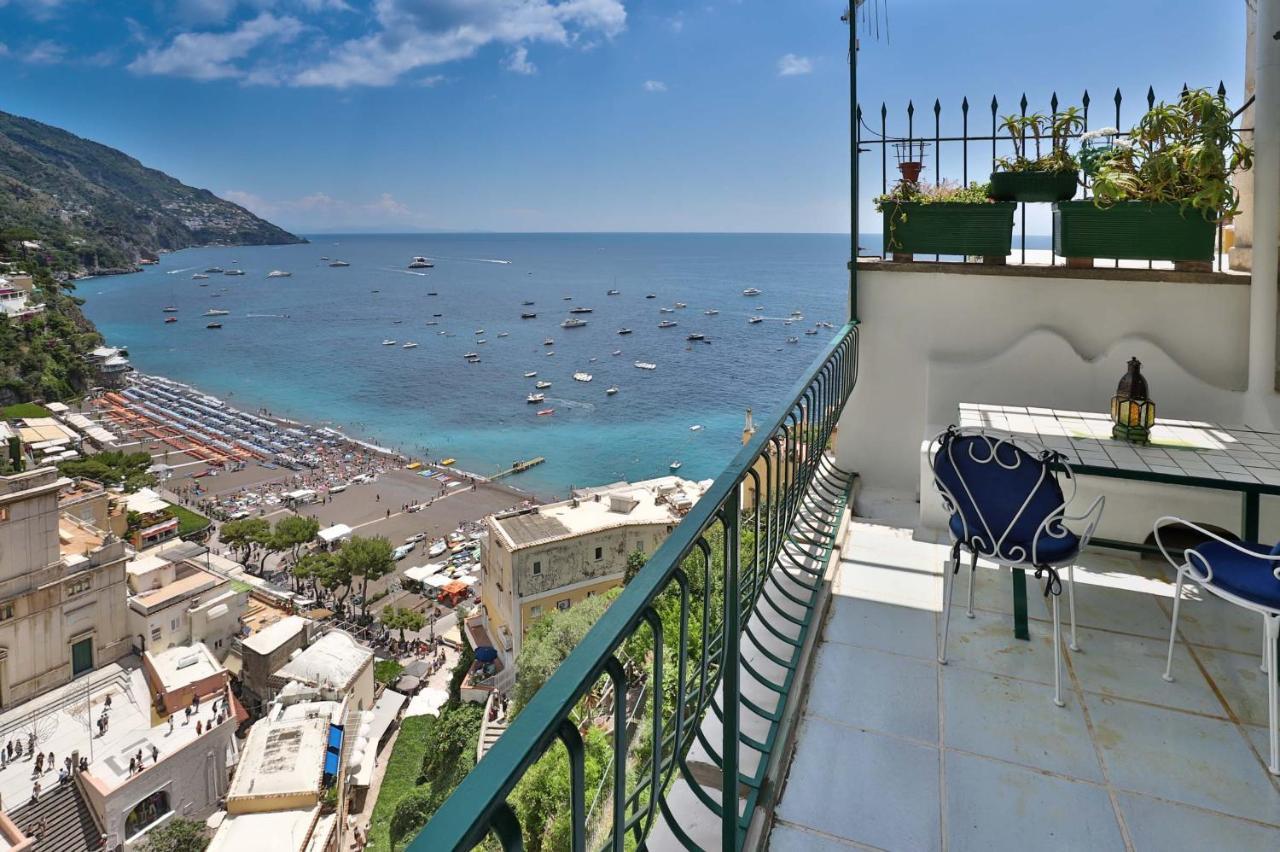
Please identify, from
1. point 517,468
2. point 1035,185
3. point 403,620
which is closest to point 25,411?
point 517,468

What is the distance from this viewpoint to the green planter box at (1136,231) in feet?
11.0

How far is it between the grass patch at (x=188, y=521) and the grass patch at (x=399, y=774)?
16.9 m

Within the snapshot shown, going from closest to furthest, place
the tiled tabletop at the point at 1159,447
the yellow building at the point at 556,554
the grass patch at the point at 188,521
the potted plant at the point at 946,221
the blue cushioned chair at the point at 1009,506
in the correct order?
the blue cushioned chair at the point at 1009,506 < the tiled tabletop at the point at 1159,447 < the potted plant at the point at 946,221 < the yellow building at the point at 556,554 < the grass patch at the point at 188,521

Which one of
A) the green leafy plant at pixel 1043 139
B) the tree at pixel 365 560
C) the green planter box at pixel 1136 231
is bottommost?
the tree at pixel 365 560

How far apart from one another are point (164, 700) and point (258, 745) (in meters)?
3.53

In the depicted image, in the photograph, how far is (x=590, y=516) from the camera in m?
23.0

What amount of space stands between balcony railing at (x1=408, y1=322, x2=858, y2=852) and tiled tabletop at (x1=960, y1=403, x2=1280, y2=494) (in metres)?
0.84

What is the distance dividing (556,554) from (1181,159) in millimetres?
19252

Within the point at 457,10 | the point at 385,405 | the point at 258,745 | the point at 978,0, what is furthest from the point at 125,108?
the point at 978,0

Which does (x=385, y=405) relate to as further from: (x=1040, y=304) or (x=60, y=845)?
(x=1040, y=304)

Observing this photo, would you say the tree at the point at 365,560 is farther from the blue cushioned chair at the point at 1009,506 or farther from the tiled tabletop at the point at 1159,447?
the blue cushioned chair at the point at 1009,506

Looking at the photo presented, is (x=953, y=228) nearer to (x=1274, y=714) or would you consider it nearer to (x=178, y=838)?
(x=1274, y=714)

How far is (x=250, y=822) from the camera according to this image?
46.5 ft

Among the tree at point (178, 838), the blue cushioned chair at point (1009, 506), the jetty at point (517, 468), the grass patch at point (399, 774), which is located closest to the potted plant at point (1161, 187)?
the blue cushioned chair at point (1009, 506)
